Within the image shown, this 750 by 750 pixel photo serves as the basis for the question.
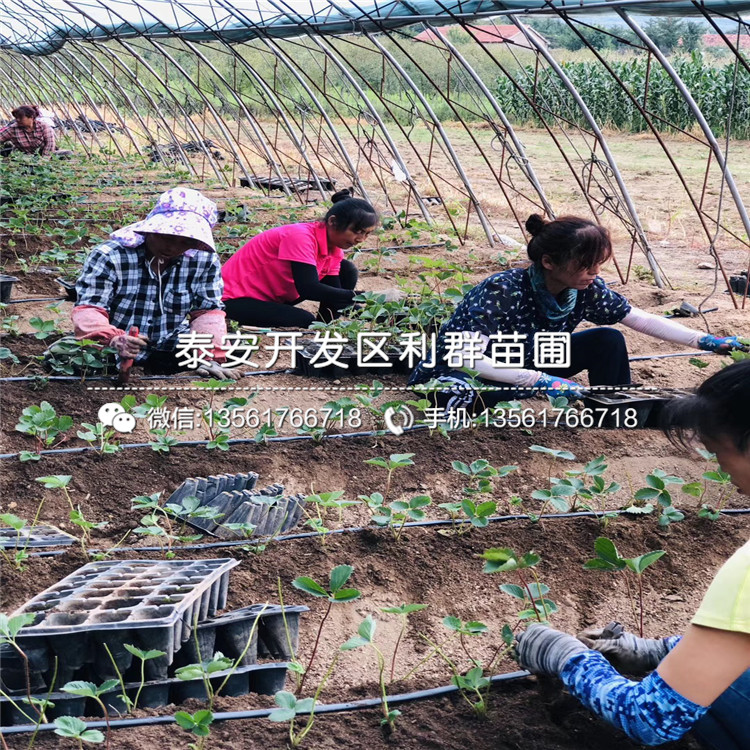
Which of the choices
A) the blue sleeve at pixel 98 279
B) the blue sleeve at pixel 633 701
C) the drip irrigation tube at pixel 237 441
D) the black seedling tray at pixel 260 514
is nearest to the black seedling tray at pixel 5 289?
the blue sleeve at pixel 98 279

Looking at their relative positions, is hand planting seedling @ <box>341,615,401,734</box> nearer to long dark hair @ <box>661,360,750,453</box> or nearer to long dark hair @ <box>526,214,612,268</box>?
long dark hair @ <box>661,360,750,453</box>

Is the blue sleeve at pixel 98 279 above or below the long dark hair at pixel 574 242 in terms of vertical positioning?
below

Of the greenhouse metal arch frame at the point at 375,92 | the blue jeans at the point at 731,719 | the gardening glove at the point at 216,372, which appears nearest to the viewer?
the blue jeans at the point at 731,719

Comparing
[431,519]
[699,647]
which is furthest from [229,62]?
[699,647]

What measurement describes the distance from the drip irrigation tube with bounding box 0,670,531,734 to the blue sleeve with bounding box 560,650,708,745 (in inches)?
10.3

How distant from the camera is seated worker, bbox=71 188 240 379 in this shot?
3.69 meters

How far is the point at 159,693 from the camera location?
1862 mm

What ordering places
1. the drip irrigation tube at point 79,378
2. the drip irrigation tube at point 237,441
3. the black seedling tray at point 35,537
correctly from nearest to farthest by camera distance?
the black seedling tray at point 35,537, the drip irrigation tube at point 237,441, the drip irrigation tube at point 79,378

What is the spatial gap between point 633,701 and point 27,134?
12206 mm

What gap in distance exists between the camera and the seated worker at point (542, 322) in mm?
3422

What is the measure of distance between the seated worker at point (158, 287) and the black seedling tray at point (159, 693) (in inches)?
82.6

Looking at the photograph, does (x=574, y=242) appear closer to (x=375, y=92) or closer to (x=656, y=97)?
(x=375, y=92)

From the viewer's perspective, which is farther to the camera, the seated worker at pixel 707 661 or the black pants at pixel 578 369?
the black pants at pixel 578 369

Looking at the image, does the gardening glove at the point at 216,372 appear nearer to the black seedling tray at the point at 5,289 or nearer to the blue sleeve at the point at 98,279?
the blue sleeve at the point at 98,279
